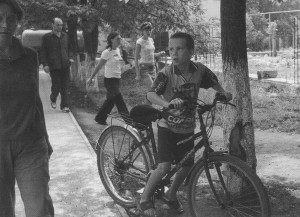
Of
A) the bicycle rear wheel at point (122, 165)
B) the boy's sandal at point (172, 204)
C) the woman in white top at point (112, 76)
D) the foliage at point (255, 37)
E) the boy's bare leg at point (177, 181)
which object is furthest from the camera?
the foliage at point (255, 37)

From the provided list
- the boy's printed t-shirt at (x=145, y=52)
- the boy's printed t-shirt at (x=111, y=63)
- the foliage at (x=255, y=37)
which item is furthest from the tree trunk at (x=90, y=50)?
the foliage at (x=255, y=37)

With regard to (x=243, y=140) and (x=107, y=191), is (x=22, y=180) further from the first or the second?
(x=243, y=140)

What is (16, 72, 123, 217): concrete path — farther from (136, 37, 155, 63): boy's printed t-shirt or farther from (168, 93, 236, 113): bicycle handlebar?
(136, 37, 155, 63): boy's printed t-shirt

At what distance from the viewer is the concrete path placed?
15.6 feet

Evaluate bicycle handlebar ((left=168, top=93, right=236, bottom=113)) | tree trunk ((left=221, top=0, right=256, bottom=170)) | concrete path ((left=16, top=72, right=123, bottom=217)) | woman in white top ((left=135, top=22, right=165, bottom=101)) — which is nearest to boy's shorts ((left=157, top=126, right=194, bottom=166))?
bicycle handlebar ((left=168, top=93, right=236, bottom=113))

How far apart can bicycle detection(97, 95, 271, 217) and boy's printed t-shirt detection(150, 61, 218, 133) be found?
12 cm

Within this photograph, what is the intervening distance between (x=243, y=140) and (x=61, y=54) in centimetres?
628

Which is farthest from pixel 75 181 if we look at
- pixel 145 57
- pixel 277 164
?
pixel 145 57

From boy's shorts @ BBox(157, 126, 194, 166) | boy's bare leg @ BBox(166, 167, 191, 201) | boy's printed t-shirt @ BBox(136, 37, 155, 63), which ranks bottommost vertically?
boy's bare leg @ BBox(166, 167, 191, 201)

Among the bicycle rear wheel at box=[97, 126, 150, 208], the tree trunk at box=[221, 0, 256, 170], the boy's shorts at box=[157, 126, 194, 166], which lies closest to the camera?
the boy's shorts at box=[157, 126, 194, 166]

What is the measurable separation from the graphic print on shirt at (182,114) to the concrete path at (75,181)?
3.73 feet

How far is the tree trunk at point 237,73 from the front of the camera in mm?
4707

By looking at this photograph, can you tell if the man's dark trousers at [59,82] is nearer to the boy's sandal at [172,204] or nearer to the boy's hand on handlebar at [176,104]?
the boy's sandal at [172,204]

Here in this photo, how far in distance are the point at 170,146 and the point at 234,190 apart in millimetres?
637
